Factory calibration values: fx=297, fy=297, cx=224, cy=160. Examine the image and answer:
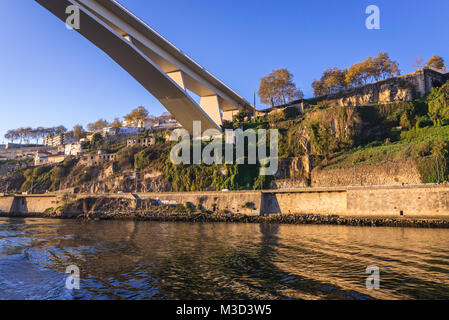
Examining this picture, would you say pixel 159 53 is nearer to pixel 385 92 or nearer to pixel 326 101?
pixel 326 101

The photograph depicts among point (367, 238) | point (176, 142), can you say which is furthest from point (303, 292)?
point (176, 142)

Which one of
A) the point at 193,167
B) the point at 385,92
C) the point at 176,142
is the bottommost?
Answer: the point at 193,167

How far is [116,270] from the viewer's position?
38.4 feet

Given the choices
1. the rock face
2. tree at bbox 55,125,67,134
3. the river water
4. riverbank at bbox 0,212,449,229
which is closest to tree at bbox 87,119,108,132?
tree at bbox 55,125,67,134

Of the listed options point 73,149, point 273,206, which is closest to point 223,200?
point 273,206

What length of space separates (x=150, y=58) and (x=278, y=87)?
89.5 ft

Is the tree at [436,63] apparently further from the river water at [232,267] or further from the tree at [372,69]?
the river water at [232,267]

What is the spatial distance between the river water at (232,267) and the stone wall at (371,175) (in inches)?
443

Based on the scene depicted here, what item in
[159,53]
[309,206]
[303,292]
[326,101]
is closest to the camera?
[303,292]

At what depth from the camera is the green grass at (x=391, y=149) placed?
31.0 m

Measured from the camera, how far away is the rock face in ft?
142

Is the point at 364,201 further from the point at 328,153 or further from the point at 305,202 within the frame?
the point at 328,153

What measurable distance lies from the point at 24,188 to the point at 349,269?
6561 centimetres

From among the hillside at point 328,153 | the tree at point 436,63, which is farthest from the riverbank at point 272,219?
the tree at point 436,63
